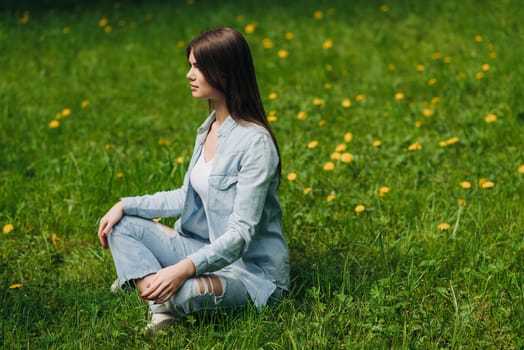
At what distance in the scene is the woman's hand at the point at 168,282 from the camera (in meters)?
2.13

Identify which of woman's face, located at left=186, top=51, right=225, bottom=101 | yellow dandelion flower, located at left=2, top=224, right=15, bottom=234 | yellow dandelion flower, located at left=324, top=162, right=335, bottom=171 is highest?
woman's face, located at left=186, top=51, right=225, bottom=101

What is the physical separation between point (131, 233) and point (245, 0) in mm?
4609

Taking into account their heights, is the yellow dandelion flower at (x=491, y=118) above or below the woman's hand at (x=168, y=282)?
below

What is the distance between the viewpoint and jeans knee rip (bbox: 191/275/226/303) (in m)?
2.23

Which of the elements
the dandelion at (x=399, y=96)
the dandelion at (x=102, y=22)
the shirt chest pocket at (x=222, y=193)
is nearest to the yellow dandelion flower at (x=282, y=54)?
the dandelion at (x=399, y=96)

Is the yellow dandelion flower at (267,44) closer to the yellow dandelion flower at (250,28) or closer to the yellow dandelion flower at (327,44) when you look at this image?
the yellow dandelion flower at (250,28)

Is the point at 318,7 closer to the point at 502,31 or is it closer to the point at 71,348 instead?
the point at 502,31

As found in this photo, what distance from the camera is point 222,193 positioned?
2365mm

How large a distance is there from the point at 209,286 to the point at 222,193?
0.32 metres

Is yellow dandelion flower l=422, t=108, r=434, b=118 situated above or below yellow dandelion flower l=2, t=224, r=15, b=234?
below

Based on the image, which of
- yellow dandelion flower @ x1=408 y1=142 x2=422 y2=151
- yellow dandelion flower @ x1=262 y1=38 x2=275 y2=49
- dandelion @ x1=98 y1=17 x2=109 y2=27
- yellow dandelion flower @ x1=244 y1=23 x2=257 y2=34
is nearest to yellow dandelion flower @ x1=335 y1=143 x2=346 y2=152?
yellow dandelion flower @ x1=408 y1=142 x2=422 y2=151

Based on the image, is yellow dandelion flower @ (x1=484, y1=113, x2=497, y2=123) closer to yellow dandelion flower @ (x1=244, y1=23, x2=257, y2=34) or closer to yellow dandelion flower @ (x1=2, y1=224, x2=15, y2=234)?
yellow dandelion flower @ (x1=244, y1=23, x2=257, y2=34)

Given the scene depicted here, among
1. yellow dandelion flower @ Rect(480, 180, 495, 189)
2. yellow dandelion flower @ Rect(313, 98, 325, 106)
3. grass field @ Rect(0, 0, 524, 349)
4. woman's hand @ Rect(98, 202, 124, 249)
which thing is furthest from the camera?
yellow dandelion flower @ Rect(313, 98, 325, 106)

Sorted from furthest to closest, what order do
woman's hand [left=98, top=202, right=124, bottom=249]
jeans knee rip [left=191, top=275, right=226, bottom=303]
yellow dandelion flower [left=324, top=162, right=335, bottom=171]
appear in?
1. yellow dandelion flower [left=324, top=162, right=335, bottom=171]
2. woman's hand [left=98, top=202, right=124, bottom=249]
3. jeans knee rip [left=191, top=275, right=226, bottom=303]
